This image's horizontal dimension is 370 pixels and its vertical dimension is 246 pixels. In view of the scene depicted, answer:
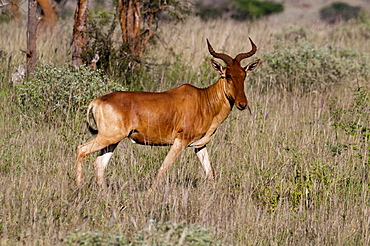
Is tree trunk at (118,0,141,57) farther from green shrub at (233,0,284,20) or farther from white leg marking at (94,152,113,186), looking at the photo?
green shrub at (233,0,284,20)

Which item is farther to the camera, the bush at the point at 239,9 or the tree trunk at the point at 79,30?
the bush at the point at 239,9

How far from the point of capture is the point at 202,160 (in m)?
7.10

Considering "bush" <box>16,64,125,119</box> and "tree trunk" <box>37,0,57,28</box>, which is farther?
"tree trunk" <box>37,0,57,28</box>

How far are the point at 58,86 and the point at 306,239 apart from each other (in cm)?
484

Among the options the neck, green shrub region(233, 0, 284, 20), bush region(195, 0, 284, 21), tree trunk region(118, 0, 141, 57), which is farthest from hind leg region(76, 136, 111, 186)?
green shrub region(233, 0, 284, 20)

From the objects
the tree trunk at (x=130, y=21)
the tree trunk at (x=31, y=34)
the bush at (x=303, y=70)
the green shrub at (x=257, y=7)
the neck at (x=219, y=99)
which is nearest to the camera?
the neck at (x=219, y=99)

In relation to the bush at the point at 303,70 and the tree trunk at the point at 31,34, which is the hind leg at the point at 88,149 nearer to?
the tree trunk at the point at 31,34

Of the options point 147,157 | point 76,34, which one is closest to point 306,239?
point 147,157

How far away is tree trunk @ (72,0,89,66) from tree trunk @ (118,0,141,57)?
4.63ft

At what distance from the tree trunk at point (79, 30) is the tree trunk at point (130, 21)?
1410 mm

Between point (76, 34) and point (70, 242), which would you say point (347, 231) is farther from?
point (76, 34)

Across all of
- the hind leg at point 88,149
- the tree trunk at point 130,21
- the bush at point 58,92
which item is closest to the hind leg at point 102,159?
the hind leg at point 88,149

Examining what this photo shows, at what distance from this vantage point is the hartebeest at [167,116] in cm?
644

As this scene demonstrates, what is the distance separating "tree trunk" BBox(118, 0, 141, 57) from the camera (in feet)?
36.5
